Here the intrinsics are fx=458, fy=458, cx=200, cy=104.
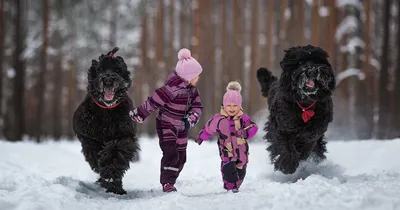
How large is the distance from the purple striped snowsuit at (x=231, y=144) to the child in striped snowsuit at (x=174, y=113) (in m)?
0.25

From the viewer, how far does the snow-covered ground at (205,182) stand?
9.90 ft

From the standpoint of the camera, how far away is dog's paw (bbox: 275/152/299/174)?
193 inches

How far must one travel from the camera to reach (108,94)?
4.42 m

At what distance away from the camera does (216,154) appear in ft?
22.6

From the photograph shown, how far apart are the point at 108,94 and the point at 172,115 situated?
2.13 ft

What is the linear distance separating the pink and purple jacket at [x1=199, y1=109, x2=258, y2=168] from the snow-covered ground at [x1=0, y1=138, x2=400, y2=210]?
32cm

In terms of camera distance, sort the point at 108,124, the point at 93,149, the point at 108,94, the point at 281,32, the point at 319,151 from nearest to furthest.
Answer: the point at 108,94 < the point at 108,124 < the point at 93,149 < the point at 319,151 < the point at 281,32

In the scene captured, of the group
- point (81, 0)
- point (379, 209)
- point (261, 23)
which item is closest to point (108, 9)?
point (81, 0)

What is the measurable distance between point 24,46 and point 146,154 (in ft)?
10.9

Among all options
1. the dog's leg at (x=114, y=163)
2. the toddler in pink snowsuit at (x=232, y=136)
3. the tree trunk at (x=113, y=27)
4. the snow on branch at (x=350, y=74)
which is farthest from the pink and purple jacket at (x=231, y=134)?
the tree trunk at (x=113, y=27)

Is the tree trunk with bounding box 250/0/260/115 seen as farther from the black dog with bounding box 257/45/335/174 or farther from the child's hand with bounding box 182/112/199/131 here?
the child's hand with bounding box 182/112/199/131

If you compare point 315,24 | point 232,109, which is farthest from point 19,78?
point 232,109

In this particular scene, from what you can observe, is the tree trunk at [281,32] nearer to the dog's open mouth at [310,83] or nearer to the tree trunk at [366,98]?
the tree trunk at [366,98]

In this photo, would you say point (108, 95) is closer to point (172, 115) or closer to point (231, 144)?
point (172, 115)
